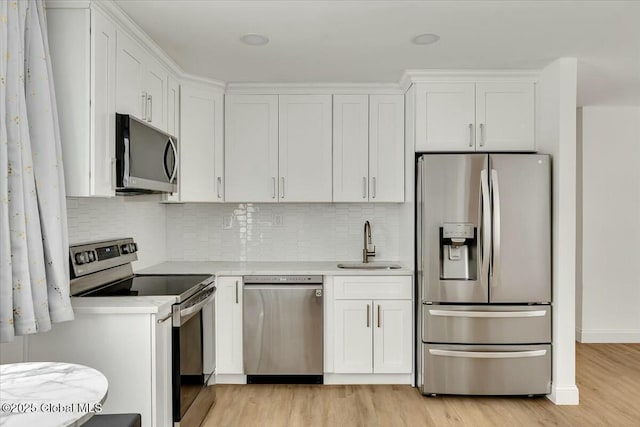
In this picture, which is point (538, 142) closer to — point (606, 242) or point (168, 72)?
point (606, 242)

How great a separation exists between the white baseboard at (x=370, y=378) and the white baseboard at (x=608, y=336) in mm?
2299

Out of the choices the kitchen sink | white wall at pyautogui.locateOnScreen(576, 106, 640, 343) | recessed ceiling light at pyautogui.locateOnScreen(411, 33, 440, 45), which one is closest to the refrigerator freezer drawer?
the kitchen sink

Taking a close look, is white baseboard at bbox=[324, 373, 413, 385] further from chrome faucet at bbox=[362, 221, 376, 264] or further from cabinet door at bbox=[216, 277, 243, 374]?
chrome faucet at bbox=[362, 221, 376, 264]

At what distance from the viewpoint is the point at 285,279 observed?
356 centimetres

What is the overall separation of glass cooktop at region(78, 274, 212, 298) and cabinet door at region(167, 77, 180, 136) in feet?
3.54

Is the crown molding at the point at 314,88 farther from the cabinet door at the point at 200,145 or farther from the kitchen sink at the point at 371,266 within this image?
the kitchen sink at the point at 371,266

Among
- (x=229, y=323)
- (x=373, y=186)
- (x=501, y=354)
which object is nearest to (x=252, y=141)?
(x=373, y=186)

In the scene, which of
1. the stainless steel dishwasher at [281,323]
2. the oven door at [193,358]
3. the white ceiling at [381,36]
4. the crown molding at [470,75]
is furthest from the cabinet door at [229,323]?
the crown molding at [470,75]

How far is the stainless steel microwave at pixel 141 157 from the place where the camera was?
237cm

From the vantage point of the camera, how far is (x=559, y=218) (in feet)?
10.6

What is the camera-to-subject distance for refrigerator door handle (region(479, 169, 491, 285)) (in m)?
3.23

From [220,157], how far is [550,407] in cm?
306

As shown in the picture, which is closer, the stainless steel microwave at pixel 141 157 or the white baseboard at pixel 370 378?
the stainless steel microwave at pixel 141 157

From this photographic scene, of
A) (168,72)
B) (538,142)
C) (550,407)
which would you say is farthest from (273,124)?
(550,407)
